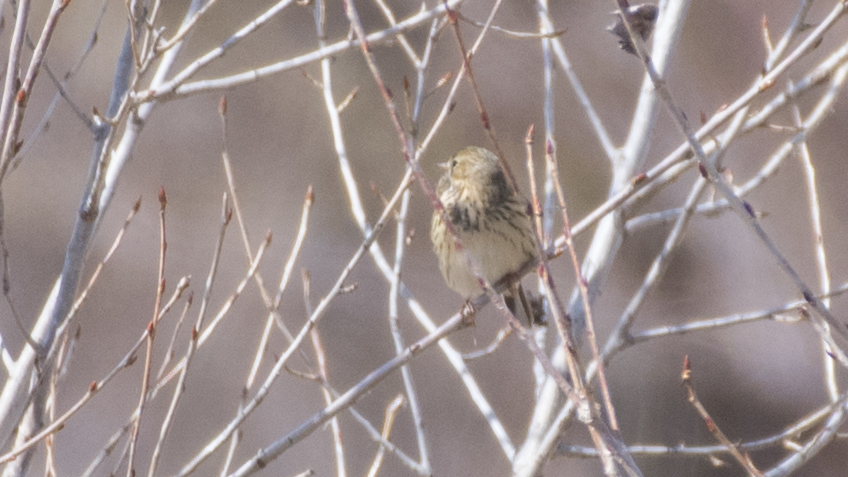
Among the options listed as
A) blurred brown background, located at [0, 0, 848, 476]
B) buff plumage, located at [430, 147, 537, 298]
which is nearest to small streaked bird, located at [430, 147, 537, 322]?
buff plumage, located at [430, 147, 537, 298]

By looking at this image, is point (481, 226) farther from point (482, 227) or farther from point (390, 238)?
point (390, 238)

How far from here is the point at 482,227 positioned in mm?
3604

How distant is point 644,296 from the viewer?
9.07 ft

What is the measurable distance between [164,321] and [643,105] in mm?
5402

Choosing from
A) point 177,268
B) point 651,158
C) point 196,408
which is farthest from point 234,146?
point 651,158

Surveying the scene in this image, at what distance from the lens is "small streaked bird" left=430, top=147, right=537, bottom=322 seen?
3.56 m

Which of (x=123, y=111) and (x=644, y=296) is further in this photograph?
(x=644, y=296)

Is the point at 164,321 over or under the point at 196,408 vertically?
over

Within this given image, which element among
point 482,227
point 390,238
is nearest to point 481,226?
point 482,227

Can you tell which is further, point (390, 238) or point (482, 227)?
point (390, 238)

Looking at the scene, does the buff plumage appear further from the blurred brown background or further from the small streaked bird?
the blurred brown background

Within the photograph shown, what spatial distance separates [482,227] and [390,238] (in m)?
3.77

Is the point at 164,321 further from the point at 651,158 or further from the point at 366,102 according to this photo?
the point at 651,158

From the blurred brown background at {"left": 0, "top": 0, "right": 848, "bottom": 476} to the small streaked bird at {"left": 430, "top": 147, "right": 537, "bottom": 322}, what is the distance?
10.4 ft
